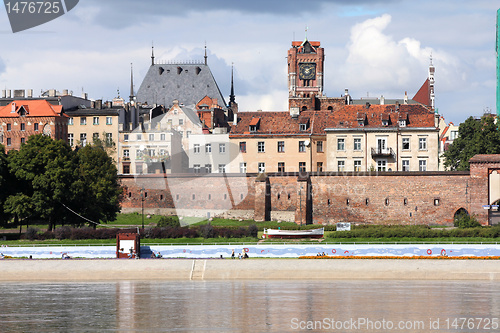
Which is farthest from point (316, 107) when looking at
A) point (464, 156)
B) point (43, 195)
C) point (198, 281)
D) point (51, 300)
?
point (51, 300)

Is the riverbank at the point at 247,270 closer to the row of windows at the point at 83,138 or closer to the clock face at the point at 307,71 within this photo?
the row of windows at the point at 83,138

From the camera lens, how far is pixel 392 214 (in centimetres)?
8206

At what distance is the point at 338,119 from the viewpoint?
9531cm

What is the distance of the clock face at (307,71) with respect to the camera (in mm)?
160750

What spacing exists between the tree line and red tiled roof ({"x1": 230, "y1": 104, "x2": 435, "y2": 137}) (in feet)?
79.5

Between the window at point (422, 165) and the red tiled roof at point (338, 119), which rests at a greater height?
the red tiled roof at point (338, 119)

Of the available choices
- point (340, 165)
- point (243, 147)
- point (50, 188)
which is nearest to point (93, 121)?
point (243, 147)

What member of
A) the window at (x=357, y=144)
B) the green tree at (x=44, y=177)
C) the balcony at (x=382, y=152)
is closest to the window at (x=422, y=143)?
the balcony at (x=382, y=152)

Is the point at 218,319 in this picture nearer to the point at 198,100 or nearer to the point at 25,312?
the point at 25,312

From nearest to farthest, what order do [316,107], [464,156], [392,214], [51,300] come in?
[51,300]
[392,214]
[464,156]
[316,107]

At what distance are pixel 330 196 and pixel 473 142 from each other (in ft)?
62.1

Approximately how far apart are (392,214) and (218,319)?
47.8m

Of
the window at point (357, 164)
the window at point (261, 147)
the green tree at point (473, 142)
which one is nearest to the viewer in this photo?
the green tree at point (473, 142)

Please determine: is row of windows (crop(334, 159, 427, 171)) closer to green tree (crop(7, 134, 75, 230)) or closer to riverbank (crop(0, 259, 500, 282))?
green tree (crop(7, 134, 75, 230))
